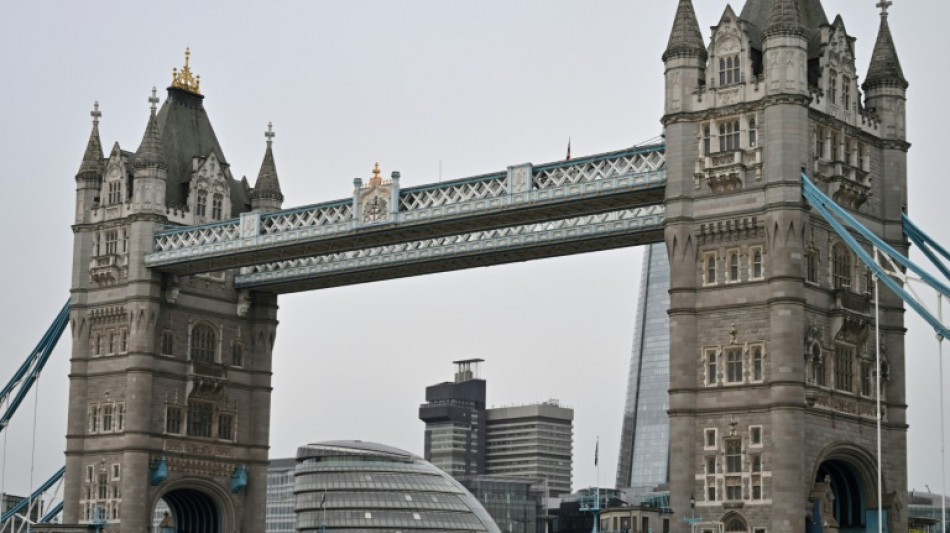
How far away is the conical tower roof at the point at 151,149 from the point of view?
87875 mm

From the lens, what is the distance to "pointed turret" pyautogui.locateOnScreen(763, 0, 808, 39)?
65.9 metres

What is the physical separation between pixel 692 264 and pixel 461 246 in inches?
682

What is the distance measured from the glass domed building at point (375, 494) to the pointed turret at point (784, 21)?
89.3m

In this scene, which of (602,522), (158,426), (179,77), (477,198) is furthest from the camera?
(602,522)

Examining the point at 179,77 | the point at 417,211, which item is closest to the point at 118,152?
the point at 179,77

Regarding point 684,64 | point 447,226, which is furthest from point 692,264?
point 447,226

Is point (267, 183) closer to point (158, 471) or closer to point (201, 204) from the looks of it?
point (201, 204)

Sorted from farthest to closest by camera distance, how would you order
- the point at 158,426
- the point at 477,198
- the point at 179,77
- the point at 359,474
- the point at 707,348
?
the point at 359,474 → the point at 179,77 → the point at 158,426 → the point at 477,198 → the point at 707,348

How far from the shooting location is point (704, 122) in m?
67.6

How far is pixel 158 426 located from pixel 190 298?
23.2 feet

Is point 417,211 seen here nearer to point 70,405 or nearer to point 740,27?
point 740,27

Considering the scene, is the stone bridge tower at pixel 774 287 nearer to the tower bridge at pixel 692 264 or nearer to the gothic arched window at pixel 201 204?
the tower bridge at pixel 692 264

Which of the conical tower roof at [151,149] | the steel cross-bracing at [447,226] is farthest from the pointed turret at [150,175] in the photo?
the steel cross-bracing at [447,226]

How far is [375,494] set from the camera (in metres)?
152
